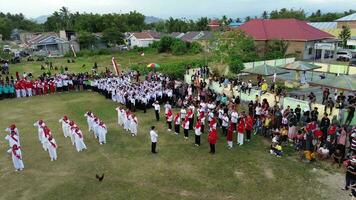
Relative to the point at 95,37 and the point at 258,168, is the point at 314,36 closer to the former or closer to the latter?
the point at 258,168

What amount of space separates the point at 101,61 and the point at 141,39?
859 inches

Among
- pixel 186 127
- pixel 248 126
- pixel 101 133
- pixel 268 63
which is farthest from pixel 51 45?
pixel 248 126

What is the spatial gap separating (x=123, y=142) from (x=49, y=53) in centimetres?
4432

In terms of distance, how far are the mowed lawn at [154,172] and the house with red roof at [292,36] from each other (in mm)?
27166

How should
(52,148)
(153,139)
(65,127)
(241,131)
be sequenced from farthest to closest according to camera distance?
(65,127) → (241,131) → (153,139) → (52,148)

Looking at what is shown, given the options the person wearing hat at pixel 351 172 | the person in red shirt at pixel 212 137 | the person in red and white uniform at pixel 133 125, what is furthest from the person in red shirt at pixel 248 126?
the person in red and white uniform at pixel 133 125

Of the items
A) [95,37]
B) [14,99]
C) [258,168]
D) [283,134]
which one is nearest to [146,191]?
[258,168]

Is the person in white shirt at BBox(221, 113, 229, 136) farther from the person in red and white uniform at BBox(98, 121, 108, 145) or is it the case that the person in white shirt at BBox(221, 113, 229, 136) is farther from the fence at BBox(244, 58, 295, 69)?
the fence at BBox(244, 58, 295, 69)

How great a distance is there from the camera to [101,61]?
45.9 m

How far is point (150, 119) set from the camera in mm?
18406

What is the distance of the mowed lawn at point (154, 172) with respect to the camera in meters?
10.8

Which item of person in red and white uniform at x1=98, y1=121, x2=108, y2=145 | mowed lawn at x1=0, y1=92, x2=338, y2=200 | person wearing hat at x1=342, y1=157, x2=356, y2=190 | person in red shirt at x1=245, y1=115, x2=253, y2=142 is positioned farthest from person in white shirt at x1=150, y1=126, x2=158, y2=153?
person wearing hat at x1=342, y1=157, x2=356, y2=190

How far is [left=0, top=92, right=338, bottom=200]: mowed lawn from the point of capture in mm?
10812

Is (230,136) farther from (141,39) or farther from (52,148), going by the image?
(141,39)
